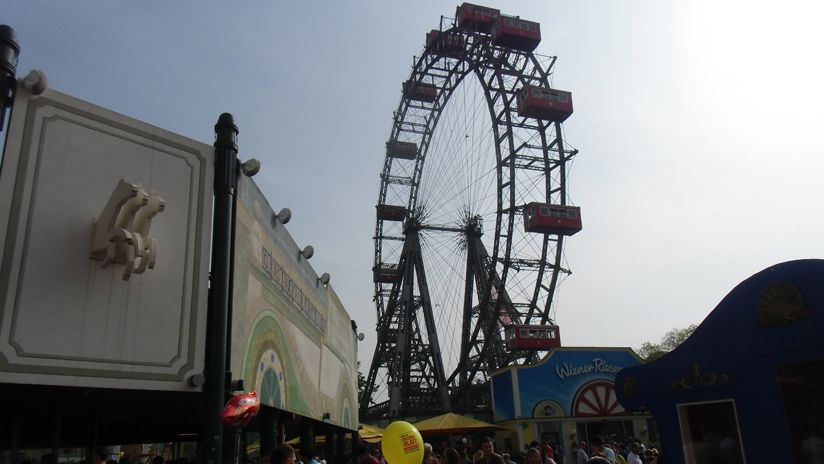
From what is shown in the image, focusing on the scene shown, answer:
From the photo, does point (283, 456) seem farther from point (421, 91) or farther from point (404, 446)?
point (421, 91)

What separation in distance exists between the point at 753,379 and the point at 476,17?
27.6 meters

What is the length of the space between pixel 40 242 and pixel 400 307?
105 ft

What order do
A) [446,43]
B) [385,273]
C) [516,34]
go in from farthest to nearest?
[385,273] → [446,43] → [516,34]

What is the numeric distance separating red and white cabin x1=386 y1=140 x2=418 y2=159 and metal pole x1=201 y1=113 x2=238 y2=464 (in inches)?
1156

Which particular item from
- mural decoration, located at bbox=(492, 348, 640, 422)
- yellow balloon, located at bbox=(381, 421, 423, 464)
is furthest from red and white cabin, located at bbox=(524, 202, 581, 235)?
yellow balloon, located at bbox=(381, 421, 423, 464)

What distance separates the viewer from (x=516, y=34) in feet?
99.7

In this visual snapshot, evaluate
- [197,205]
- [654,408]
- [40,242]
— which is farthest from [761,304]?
[40,242]

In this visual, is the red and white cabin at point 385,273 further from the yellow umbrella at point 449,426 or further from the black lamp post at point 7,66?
the black lamp post at point 7,66

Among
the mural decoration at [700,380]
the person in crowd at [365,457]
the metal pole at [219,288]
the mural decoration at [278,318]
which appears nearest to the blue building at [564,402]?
the mural decoration at [278,318]

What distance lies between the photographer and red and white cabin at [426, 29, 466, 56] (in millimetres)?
32719

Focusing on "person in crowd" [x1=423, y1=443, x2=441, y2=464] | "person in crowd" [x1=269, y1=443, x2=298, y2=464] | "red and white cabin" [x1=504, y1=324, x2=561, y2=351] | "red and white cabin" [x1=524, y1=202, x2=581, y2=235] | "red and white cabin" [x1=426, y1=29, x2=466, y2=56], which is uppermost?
"red and white cabin" [x1=426, y1=29, x2=466, y2=56]

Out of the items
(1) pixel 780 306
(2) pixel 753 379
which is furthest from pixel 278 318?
(1) pixel 780 306

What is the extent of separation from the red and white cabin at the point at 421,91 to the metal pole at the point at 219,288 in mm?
28073

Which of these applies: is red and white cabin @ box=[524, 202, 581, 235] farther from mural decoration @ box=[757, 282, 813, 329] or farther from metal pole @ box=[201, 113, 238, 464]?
metal pole @ box=[201, 113, 238, 464]
